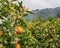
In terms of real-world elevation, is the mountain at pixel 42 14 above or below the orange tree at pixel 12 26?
below

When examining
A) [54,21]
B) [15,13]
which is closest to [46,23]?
[54,21]

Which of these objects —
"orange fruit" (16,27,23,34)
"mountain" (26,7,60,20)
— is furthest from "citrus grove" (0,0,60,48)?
"mountain" (26,7,60,20)

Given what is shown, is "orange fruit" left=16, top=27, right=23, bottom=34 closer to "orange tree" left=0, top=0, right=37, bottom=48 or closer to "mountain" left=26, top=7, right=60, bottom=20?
"orange tree" left=0, top=0, right=37, bottom=48

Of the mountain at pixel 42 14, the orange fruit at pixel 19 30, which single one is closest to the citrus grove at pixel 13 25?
the orange fruit at pixel 19 30

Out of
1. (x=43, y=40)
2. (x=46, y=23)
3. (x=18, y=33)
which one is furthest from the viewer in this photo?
(x=46, y=23)

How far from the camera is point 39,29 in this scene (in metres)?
9.87

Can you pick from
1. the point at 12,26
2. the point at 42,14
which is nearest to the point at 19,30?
the point at 12,26

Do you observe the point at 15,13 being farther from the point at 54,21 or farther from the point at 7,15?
the point at 54,21

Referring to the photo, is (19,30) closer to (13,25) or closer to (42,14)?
(13,25)

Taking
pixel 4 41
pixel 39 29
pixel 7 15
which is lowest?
pixel 39 29

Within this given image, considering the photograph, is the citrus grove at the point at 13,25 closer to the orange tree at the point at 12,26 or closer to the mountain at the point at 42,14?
the orange tree at the point at 12,26

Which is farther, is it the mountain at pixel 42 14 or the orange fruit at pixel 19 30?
the mountain at pixel 42 14

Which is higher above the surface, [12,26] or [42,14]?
[12,26]

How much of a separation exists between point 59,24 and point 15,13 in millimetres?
7220
